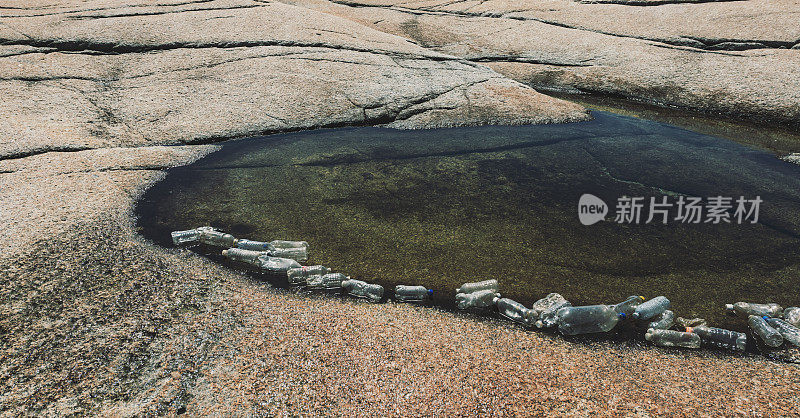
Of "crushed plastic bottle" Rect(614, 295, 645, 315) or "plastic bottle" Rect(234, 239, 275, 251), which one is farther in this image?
"plastic bottle" Rect(234, 239, 275, 251)

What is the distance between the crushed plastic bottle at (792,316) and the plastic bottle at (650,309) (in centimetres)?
49

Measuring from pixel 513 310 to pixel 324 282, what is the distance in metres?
0.91

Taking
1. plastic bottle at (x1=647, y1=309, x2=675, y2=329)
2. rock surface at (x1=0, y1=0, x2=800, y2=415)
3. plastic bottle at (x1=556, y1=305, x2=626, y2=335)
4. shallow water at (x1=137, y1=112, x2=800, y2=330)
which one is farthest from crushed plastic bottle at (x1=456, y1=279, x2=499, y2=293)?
plastic bottle at (x1=647, y1=309, x2=675, y2=329)

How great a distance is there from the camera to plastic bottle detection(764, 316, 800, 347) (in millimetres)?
1985

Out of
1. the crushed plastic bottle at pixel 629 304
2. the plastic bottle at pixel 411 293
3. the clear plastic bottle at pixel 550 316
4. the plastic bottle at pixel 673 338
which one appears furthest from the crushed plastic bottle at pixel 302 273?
the plastic bottle at pixel 673 338

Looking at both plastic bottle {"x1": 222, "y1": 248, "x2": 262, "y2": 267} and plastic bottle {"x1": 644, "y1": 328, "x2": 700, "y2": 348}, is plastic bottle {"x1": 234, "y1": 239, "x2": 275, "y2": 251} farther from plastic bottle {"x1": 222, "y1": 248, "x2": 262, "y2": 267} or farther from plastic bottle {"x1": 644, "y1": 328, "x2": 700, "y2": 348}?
plastic bottle {"x1": 644, "y1": 328, "x2": 700, "y2": 348}

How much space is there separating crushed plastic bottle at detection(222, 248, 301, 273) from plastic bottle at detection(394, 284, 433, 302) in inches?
21.2

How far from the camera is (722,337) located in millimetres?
2006

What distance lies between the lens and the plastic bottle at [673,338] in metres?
1.97

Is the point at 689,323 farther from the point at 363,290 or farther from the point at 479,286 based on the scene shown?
the point at 363,290

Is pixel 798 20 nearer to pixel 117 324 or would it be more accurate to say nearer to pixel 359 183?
pixel 359 183

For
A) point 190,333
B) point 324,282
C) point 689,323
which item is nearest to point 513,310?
point 689,323

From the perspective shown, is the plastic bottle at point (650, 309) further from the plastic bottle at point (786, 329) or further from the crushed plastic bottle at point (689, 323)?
the plastic bottle at point (786, 329)

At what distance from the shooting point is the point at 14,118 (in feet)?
12.3
